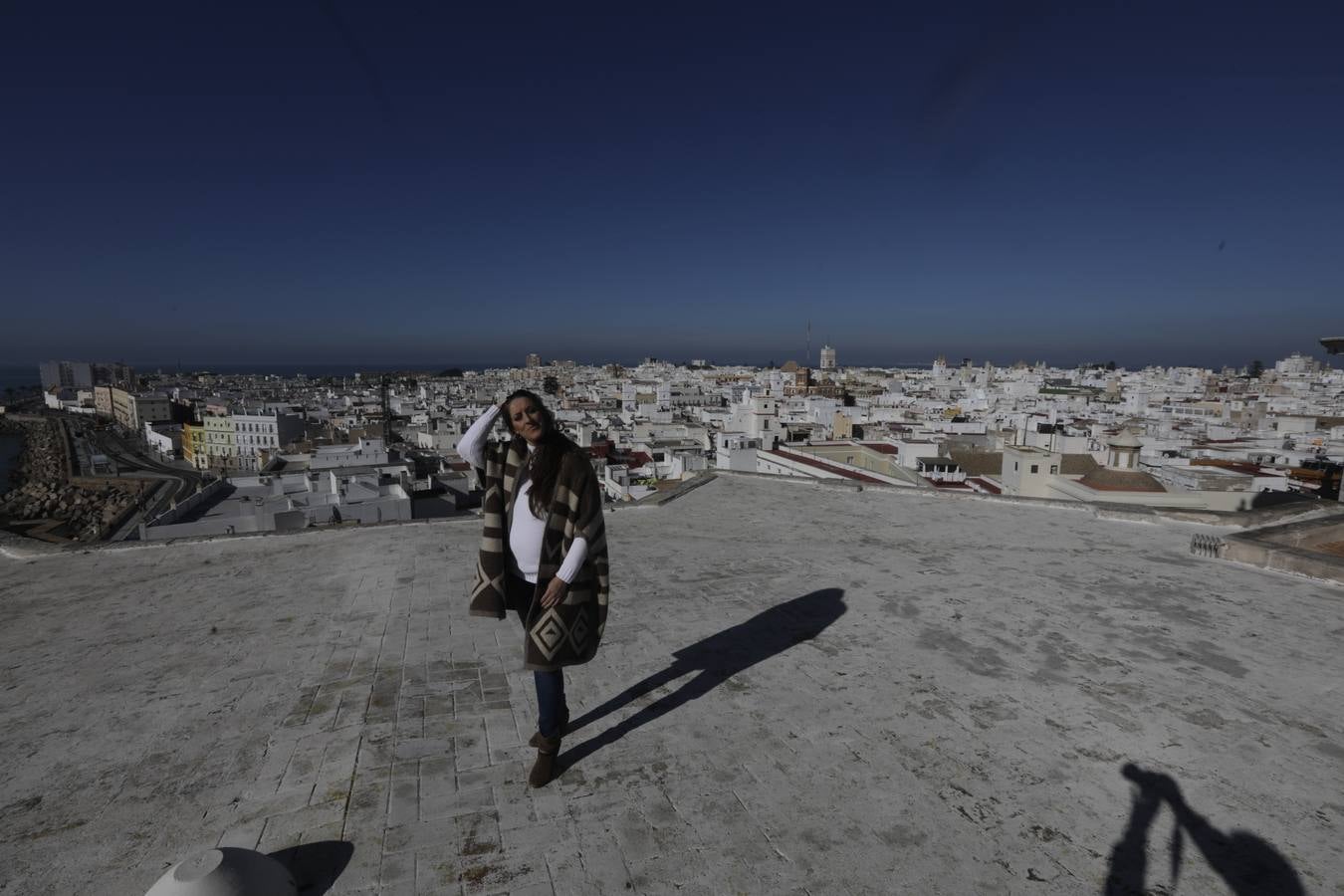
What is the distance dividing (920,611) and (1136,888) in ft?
7.86

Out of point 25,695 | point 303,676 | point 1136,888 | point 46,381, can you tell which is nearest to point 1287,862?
point 1136,888

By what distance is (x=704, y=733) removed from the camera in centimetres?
292

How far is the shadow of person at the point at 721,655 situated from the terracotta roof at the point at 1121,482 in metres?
15.4

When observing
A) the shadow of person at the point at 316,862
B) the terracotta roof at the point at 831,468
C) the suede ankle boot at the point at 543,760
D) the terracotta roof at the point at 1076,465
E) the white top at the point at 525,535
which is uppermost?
the white top at the point at 525,535

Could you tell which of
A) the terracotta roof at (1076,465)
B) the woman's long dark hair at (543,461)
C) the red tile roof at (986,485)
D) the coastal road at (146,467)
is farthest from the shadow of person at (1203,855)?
the coastal road at (146,467)

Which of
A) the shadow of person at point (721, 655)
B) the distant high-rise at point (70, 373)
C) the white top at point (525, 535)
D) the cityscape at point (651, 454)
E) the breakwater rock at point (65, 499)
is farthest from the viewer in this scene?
the distant high-rise at point (70, 373)

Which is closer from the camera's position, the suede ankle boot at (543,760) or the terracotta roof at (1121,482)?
the suede ankle boot at (543,760)

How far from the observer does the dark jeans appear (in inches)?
97.0

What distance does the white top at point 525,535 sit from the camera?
7.79 feet

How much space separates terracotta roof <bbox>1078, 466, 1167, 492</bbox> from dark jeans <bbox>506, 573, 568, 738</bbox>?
59.7 ft

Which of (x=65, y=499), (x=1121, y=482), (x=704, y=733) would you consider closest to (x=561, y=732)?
(x=704, y=733)

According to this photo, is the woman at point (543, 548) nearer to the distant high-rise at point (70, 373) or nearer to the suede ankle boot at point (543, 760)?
the suede ankle boot at point (543, 760)

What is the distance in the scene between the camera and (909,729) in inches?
117

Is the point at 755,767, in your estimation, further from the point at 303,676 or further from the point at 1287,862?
the point at 303,676
